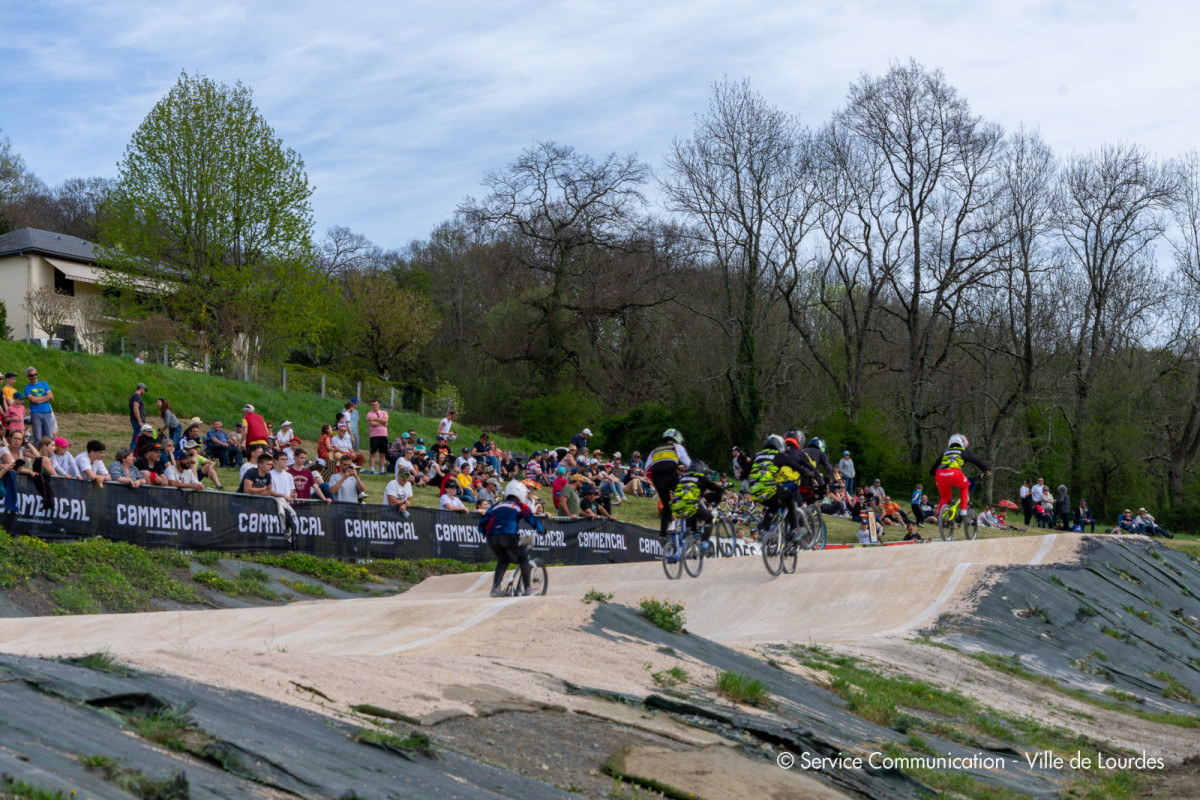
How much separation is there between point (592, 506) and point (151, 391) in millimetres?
16391

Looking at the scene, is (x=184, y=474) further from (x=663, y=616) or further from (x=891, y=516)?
(x=891, y=516)

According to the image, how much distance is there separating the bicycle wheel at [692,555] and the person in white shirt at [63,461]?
9.19 meters

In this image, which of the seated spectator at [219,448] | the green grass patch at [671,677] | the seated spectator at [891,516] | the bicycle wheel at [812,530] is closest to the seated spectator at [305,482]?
the seated spectator at [219,448]

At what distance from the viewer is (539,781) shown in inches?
248

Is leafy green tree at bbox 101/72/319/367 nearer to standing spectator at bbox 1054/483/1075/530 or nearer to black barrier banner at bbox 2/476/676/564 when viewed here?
black barrier banner at bbox 2/476/676/564

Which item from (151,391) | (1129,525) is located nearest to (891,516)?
(1129,525)

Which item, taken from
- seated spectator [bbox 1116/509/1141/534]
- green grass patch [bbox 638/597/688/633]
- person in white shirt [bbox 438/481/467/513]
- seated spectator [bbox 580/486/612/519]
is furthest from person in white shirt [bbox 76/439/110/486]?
seated spectator [bbox 1116/509/1141/534]

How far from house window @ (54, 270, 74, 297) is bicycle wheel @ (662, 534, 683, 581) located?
46.1 meters

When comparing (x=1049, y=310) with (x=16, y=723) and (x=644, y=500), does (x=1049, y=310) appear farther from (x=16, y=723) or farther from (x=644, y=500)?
(x=16, y=723)

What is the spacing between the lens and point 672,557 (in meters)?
17.1

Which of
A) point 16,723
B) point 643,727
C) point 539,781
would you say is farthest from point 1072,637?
point 16,723

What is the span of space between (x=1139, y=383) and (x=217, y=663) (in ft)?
173

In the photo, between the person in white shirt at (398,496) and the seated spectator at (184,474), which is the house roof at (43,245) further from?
the seated spectator at (184,474)

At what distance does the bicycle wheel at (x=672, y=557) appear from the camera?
55.8 ft
